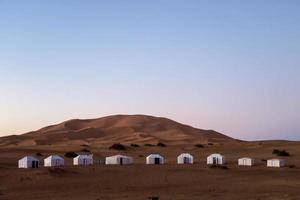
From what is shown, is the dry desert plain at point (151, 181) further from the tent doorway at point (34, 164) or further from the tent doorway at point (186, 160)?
the tent doorway at point (186, 160)

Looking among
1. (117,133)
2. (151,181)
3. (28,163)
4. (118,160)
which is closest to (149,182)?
(151,181)

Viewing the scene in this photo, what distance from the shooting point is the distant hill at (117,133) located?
355 feet

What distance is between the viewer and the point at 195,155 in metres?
72.7

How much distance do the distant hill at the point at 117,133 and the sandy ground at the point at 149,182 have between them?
47152 mm

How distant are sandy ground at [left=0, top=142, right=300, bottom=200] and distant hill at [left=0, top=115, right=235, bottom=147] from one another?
155 feet

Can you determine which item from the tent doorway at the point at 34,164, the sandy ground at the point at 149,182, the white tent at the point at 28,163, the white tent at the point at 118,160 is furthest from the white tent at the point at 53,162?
the white tent at the point at 118,160

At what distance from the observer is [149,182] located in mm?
41375

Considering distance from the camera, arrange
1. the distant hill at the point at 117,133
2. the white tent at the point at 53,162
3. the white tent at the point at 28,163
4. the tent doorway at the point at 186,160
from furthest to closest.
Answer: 1. the distant hill at the point at 117,133
2. the tent doorway at the point at 186,160
3. the white tent at the point at 53,162
4. the white tent at the point at 28,163

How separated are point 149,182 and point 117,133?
8972 centimetres

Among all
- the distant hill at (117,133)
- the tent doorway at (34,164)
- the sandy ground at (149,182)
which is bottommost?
the sandy ground at (149,182)

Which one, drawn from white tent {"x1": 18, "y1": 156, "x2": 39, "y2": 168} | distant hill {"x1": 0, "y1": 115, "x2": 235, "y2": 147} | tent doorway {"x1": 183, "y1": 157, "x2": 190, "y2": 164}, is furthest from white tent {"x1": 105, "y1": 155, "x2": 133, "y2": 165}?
distant hill {"x1": 0, "y1": 115, "x2": 235, "y2": 147}

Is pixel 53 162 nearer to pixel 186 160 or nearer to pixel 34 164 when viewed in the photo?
pixel 34 164

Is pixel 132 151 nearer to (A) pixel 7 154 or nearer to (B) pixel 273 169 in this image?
(A) pixel 7 154

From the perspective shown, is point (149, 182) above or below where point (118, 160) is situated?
below
